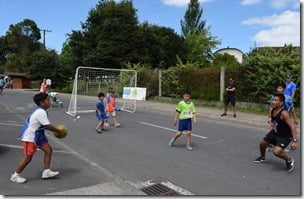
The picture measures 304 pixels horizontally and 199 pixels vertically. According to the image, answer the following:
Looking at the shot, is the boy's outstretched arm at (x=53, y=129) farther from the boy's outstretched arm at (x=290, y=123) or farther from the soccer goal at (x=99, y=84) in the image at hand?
the soccer goal at (x=99, y=84)

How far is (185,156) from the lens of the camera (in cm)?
721

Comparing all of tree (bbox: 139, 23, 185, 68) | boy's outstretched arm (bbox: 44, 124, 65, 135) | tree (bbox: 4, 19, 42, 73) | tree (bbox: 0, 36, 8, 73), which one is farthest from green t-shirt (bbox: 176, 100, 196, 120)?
tree (bbox: 0, 36, 8, 73)

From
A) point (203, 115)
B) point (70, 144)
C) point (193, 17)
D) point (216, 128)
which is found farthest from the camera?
point (193, 17)

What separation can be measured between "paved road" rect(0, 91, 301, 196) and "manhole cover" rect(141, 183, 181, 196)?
17 centimetres

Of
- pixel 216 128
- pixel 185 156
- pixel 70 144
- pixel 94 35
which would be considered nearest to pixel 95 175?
pixel 185 156

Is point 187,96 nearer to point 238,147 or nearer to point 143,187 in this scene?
point 238,147

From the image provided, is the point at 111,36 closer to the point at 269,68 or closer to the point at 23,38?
the point at 269,68

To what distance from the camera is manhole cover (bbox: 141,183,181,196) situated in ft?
16.2

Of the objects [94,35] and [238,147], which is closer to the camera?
[238,147]

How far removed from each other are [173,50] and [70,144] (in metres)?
39.2

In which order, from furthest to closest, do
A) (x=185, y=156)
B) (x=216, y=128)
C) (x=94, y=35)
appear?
(x=94, y=35)
(x=216, y=128)
(x=185, y=156)

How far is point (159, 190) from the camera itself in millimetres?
5086

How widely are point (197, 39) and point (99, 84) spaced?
40.0 metres

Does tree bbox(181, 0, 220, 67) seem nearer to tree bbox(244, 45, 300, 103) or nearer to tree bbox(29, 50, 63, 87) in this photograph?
tree bbox(29, 50, 63, 87)
